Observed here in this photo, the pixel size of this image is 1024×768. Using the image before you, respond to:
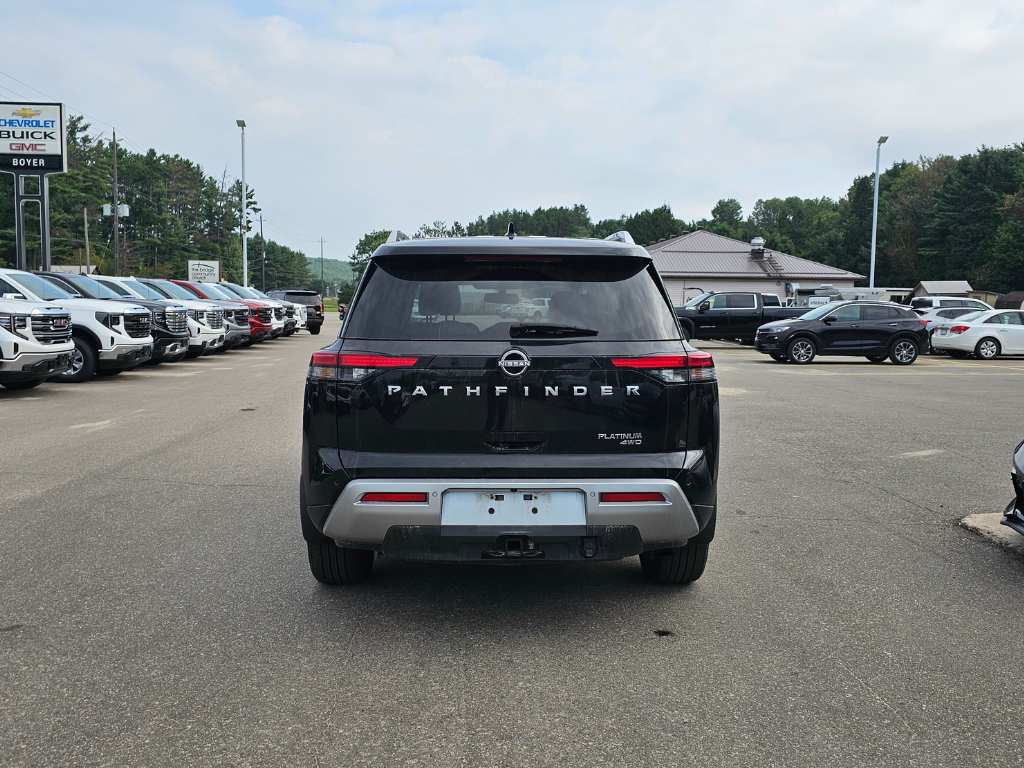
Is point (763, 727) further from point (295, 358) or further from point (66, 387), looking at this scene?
point (295, 358)

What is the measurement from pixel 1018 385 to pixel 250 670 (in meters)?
16.8

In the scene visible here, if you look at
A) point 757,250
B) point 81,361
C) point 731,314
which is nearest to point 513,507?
point 81,361

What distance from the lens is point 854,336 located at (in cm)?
2236

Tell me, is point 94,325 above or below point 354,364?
below

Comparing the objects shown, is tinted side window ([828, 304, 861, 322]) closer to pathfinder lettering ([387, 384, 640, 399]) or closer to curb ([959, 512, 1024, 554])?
curb ([959, 512, 1024, 554])

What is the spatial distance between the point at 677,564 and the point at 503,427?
135cm

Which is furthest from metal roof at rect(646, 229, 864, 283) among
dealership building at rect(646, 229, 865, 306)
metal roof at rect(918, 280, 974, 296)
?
metal roof at rect(918, 280, 974, 296)

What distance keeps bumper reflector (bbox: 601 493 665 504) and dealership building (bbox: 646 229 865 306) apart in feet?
180

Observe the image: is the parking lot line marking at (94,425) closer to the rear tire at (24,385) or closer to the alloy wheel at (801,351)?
the rear tire at (24,385)

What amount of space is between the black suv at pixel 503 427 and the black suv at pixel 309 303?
32638 millimetres

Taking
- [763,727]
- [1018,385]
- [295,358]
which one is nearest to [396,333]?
[763,727]

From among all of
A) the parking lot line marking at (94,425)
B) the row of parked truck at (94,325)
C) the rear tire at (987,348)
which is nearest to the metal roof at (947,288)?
the rear tire at (987,348)

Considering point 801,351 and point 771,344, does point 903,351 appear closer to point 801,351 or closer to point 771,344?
point 801,351

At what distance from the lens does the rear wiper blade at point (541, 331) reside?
383 cm
